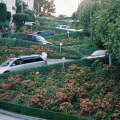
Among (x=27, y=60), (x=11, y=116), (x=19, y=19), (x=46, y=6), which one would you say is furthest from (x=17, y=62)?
(x=46, y=6)

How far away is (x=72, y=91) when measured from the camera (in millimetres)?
17891

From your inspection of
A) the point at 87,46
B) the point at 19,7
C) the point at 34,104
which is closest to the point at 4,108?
the point at 34,104

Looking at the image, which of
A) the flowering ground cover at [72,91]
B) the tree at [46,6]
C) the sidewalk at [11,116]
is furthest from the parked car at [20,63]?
the tree at [46,6]

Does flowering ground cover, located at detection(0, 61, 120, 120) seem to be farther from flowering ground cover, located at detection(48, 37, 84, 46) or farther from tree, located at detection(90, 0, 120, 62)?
flowering ground cover, located at detection(48, 37, 84, 46)

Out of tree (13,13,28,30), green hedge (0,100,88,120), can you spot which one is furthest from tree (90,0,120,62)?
tree (13,13,28,30)

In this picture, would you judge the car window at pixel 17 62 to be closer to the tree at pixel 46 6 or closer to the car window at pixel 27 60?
the car window at pixel 27 60

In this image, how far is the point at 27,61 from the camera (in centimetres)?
2430

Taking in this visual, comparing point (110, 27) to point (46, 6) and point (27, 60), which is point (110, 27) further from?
point (46, 6)

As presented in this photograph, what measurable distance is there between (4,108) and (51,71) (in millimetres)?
5890

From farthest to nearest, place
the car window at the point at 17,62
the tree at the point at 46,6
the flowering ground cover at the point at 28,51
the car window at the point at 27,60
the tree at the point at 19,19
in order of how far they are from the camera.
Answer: the tree at the point at 46,6, the tree at the point at 19,19, the flowering ground cover at the point at 28,51, the car window at the point at 27,60, the car window at the point at 17,62

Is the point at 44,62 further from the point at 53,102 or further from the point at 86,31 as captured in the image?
the point at 86,31

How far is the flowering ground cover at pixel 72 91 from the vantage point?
52.9 feet

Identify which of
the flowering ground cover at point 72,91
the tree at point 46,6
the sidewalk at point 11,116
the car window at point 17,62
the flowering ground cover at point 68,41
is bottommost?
the sidewalk at point 11,116

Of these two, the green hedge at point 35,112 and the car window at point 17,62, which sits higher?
the car window at point 17,62
